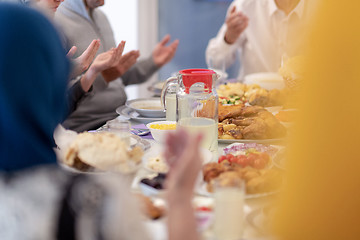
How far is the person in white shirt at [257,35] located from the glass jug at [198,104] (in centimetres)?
151

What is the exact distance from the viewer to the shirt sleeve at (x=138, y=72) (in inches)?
114

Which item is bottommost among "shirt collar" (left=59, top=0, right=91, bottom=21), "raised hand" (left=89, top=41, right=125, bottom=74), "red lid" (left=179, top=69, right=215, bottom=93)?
"raised hand" (left=89, top=41, right=125, bottom=74)

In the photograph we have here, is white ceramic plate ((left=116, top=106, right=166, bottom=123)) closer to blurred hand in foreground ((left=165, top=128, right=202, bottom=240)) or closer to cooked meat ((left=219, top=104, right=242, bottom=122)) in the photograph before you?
cooked meat ((left=219, top=104, right=242, bottom=122))

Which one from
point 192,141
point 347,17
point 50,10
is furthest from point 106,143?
point 50,10

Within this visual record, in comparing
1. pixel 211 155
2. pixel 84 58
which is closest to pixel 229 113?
pixel 211 155

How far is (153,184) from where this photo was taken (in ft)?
3.49

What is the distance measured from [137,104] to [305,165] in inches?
52.3

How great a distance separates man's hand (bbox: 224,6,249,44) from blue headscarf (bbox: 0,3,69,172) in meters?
2.09

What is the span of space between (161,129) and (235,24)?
1544mm

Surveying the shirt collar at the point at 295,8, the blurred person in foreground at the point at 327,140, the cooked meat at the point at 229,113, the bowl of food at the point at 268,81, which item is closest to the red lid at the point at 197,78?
the cooked meat at the point at 229,113

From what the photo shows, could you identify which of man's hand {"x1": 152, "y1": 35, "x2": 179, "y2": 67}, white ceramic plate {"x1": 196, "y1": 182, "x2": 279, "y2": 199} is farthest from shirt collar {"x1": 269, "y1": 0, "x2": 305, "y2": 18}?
white ceramic plate {"x1": 196, "y1": 182, "x2": 279, "y2": 199}

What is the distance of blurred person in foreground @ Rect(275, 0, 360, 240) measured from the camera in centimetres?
69

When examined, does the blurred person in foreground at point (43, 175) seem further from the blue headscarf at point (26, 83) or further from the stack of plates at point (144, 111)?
the stack of plates at point (144, 111)

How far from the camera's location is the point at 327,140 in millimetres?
716
